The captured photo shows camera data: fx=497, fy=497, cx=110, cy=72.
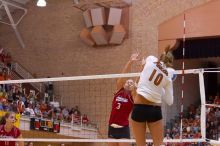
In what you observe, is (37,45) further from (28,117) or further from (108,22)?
(28,117)

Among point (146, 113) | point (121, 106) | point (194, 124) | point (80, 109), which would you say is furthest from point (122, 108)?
point (80, 109)

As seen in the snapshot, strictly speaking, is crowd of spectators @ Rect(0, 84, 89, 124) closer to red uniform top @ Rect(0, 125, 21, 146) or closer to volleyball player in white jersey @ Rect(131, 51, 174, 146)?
red uniform top @ Rect(0, 125, 21, 146)

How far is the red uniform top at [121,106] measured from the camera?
836 cm

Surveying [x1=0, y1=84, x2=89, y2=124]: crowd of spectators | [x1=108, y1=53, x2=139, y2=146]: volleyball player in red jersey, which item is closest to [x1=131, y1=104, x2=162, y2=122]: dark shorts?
[x1=108, y1=53, x2=139, y2=146]: volleyball player in red jersey

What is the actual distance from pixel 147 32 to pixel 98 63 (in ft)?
10.1

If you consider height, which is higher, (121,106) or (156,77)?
(156,77)

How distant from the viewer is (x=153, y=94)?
20.8 feet

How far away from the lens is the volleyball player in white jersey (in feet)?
20.7

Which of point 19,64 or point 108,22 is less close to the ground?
point 108,22

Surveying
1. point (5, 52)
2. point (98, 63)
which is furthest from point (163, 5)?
point (5, 52)

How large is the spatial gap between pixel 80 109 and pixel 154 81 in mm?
18393

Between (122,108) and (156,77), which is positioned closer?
(156,77)

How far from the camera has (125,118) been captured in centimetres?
842

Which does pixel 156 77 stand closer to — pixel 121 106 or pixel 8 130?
pixel 121 106
